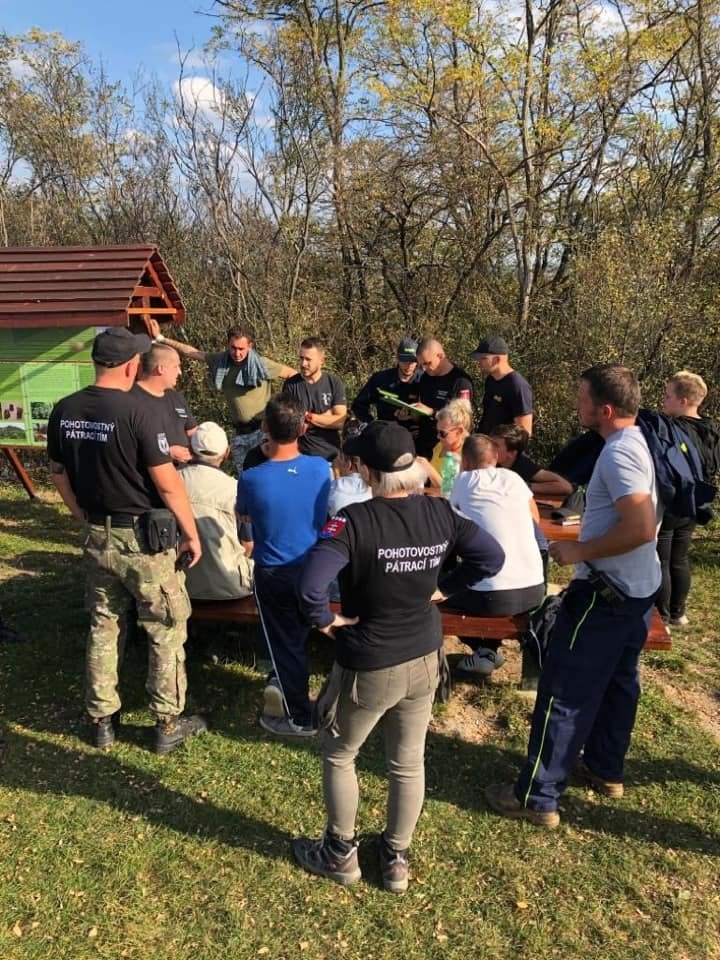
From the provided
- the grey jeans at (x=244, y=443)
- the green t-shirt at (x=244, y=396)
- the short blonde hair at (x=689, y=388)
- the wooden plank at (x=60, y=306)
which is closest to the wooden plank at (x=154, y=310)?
the wooden plank at (x=60, y=306)

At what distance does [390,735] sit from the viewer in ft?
7.88

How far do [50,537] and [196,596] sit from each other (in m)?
3.39

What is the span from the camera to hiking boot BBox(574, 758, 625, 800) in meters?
3.09

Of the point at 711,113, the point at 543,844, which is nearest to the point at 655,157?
the point at 711,113

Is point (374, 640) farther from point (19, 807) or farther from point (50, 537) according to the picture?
point (50, 537)

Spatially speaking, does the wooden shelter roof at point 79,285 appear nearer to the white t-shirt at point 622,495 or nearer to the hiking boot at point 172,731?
the hiking boot at point 172,731

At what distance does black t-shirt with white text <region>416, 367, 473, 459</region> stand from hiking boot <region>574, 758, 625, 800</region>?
3.02 metres

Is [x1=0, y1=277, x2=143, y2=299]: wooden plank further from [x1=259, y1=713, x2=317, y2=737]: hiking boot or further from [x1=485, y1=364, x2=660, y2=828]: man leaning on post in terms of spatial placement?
[x1=485, y1=364, x2=660, y2=828]: man leaning on post

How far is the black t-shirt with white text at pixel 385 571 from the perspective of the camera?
2145 millimetres

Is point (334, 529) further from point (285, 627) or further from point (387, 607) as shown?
point (285, 627)

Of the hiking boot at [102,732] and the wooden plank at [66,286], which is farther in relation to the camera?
the wooden plank at [66,286]

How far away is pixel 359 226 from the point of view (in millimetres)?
10562

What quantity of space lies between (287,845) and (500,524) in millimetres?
1719

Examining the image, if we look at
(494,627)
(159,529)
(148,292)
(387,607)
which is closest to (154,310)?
(148,292)
